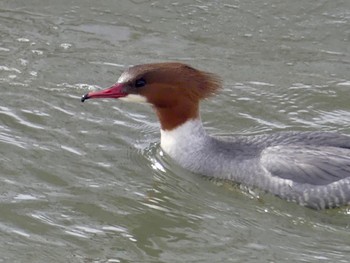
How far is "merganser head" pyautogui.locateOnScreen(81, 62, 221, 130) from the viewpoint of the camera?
30.9 feet

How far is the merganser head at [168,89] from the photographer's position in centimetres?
941

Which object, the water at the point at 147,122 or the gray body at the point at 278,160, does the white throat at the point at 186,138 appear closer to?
the gray body at the point at 278,160

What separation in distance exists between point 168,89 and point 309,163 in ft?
4.77

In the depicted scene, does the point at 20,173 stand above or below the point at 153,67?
below

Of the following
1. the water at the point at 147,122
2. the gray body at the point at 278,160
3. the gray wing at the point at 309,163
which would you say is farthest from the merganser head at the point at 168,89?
the gray wing at the point at 309,163

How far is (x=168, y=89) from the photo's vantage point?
9555mm

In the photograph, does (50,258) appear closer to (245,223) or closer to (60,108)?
(245,223)

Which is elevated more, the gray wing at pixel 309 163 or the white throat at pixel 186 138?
the gray wing at pixel 309 163

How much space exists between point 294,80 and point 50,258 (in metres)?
4.45

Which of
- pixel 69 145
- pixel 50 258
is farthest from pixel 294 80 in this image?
pixel 50 258

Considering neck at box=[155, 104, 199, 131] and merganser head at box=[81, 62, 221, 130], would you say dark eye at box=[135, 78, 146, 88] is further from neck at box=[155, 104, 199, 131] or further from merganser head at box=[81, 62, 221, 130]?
neck at box=[155, 104, 199, 131]

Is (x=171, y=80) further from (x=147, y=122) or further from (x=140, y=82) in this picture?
(x=147, y=122)

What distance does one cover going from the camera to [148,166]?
9.85 metres

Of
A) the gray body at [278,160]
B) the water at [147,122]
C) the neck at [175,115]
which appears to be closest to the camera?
the water at [147,122]
